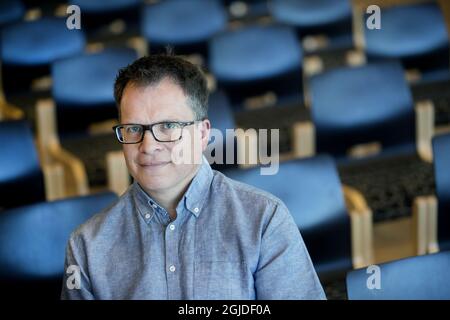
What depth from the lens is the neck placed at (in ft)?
6.03

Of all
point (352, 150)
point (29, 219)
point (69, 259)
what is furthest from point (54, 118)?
point (69, 259)

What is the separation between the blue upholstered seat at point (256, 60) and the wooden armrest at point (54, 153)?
0.79 m

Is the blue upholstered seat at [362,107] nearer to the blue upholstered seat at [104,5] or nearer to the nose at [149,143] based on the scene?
the nose at [149,143]

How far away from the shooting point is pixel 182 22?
468 cm

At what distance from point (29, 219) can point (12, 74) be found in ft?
6.99

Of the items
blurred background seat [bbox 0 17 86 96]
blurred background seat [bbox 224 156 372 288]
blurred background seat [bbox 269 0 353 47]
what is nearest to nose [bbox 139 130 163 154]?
blurred background seat [bbox 224 156 372 288]

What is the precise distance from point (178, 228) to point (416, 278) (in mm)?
566

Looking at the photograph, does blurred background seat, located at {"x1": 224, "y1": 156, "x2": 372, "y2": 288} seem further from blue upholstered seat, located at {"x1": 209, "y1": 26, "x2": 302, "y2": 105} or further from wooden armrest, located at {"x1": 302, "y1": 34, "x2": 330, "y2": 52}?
wooden armrest, located at {"x1": 302, "y1": 34, "x2": 330, "y2": 52}

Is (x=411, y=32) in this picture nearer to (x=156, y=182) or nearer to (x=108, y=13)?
(x=108, y=13)

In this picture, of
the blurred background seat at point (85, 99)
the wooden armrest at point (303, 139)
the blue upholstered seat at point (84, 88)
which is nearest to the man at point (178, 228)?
the wooden armrest at point (303, 139)

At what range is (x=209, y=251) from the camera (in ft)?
5.87

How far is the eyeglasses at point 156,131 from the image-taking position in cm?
175

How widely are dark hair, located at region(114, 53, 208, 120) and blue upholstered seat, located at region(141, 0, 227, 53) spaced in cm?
279
